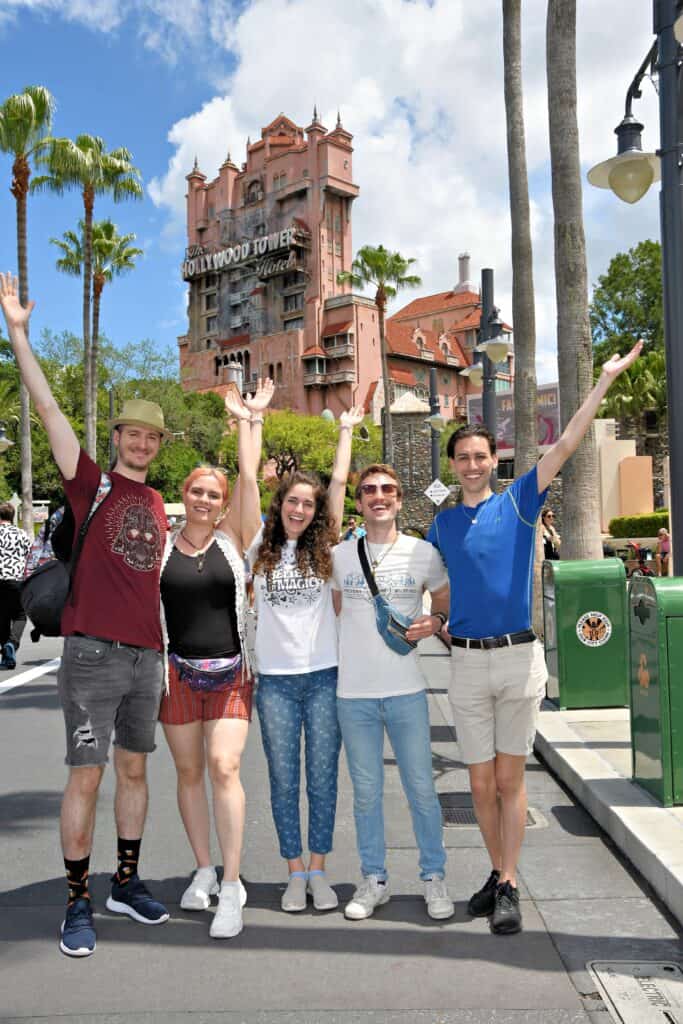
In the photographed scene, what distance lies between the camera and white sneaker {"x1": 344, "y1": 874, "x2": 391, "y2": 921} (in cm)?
382

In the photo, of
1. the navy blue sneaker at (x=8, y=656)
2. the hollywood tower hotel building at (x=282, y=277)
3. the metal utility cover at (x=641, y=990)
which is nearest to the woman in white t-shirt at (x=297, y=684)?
the metal utility cover at (x=641, y=990)

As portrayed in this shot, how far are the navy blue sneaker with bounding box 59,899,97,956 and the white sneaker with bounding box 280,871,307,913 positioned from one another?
2.65 ft

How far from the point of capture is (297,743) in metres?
4.08

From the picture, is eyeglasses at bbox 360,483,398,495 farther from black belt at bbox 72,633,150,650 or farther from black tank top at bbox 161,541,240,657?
black belt at bbox 72,633,150,650

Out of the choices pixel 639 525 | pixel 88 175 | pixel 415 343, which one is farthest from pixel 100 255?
pixel 415 343

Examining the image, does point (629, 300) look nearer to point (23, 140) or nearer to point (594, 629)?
point (23, 140)

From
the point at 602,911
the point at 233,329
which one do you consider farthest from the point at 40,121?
the point at 233,329

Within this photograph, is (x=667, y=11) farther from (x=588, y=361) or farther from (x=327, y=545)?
(x=327, y=545)

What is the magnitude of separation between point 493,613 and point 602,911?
1.35m

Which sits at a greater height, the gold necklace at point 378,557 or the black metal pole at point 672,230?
the black metal pole at point 672,230

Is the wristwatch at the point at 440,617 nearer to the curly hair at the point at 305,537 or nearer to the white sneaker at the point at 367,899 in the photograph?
the curly hair at the point at 305,537

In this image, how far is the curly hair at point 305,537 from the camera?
409cm

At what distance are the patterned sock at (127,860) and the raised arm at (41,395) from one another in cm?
162

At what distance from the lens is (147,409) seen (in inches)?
160
